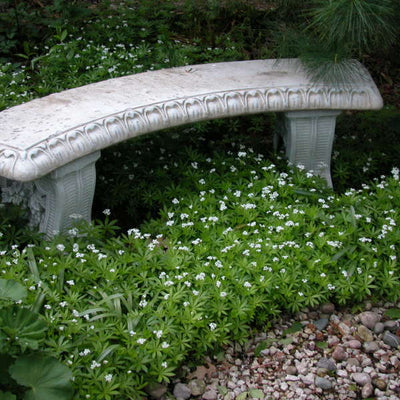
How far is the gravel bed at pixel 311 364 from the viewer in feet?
9.09

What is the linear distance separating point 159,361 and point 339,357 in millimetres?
872

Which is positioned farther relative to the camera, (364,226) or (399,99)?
(399,99)

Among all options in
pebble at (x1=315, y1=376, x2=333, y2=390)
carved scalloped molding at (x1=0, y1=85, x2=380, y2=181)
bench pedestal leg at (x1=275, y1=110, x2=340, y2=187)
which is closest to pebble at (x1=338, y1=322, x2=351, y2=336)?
pebble at (x1=315, y1=376, x2=333, y2=390)

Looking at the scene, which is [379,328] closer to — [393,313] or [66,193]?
[393,313]

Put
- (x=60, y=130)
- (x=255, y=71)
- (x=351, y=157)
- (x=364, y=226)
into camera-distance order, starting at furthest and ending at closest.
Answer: (x=351, y=157) < (x=255, y=71) < (x=364, y=226) < (x=60, y=130)

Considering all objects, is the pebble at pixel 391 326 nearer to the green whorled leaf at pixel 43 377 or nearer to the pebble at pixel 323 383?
the pebble at pixel 323 383

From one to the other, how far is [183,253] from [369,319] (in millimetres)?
974

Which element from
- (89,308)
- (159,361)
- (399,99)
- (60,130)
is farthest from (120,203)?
(399,99)

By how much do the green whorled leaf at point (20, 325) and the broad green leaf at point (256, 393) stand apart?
37.4 inches

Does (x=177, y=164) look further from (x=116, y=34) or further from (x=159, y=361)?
(x=116, y=34)

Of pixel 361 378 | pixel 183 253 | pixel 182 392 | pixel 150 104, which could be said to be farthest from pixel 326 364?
pixel 150 104

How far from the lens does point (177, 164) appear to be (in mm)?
3953

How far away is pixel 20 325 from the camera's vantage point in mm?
2428

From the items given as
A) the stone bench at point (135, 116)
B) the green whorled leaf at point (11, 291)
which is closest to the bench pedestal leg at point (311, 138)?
the stone bench at point (135, 116)
